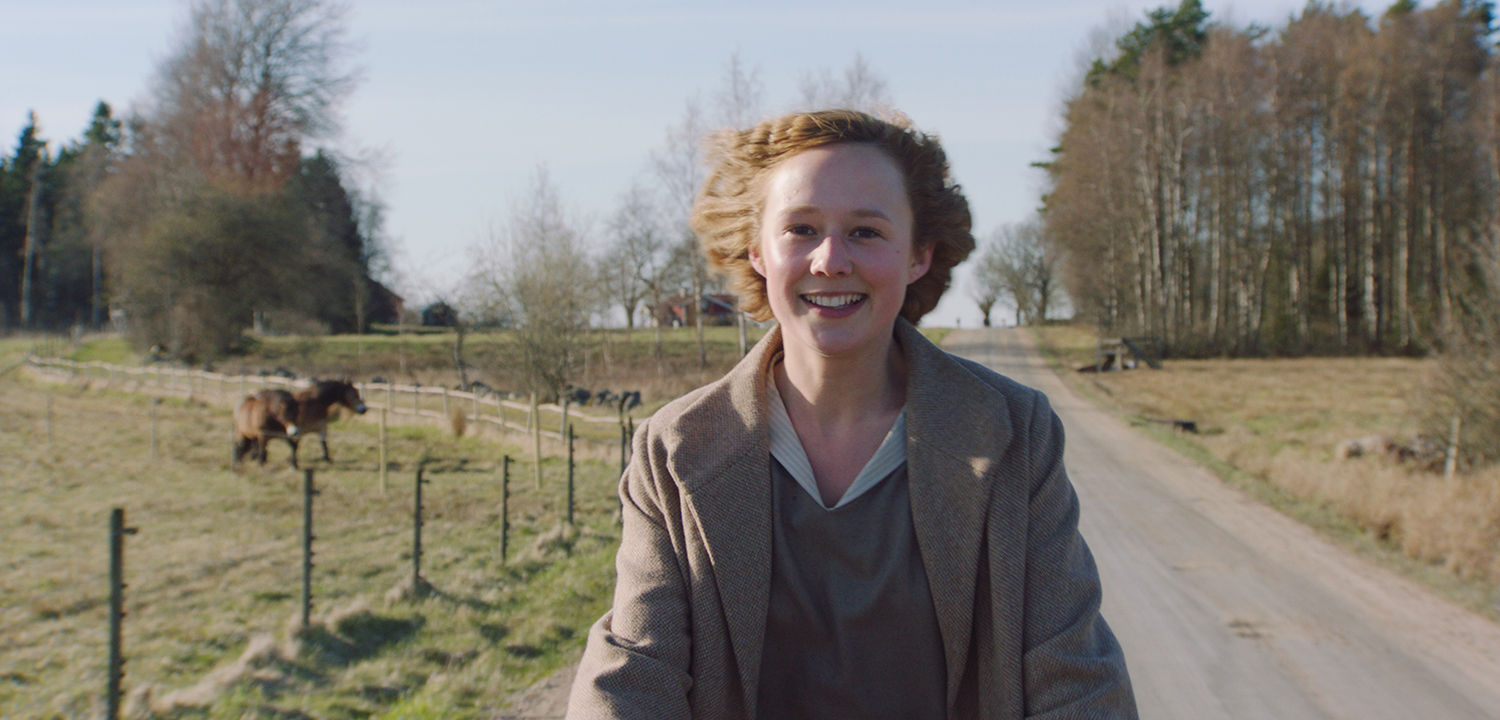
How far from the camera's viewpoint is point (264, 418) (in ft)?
50.1

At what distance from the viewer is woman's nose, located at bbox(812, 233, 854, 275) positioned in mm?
1494

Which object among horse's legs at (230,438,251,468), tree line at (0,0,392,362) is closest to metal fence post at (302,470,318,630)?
horse's legs at (230,438,251,468)

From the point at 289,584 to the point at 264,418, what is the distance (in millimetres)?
8801

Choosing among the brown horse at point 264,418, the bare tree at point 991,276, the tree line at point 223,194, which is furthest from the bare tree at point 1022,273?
the brown horse at point 264,418

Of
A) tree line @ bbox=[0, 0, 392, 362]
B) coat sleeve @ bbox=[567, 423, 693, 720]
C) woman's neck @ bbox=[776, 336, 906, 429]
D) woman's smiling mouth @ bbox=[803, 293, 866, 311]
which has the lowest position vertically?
coat sleeve @ bbox=[567, 423, 693, 720]

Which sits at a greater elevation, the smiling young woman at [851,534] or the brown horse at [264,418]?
the smiling young woman at [851,534]

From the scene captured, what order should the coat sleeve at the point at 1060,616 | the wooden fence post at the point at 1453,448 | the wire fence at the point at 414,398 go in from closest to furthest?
1. the coat sleeve at the point at 1060,616
2. the wooden fence post at the point at 1453,448
3. the wire fence at the point at 414,398

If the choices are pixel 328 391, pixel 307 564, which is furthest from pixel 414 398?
pixel 307 564

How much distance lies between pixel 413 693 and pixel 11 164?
69398 mm

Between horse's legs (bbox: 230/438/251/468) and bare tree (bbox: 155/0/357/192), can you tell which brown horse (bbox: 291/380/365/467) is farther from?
bare tree (bbox: 155/0/357/192)

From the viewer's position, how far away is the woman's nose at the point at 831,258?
1.49 meters

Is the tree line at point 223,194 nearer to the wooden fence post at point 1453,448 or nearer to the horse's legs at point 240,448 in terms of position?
the horse's legs at point 240,448

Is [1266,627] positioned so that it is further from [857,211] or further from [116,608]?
[116,608]

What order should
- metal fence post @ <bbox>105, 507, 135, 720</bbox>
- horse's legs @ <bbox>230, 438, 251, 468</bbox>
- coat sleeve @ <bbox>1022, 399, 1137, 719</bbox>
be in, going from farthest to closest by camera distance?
1. horse's legs @ <bbox>230, 438, 251, 468</bbox>
2. metal fence post @ <bbox>105, 507, 135, 720</bbox>
3. coat sleeve @ <bbox>1022, 399, 1137, 719</bbox>
